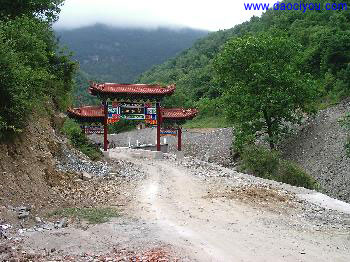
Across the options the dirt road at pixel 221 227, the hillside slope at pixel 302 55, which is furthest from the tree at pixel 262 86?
the dirt road at pixel 221 227

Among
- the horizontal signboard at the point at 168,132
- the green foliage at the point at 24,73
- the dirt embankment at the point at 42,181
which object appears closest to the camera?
the dirt embankment at the point at 42,181

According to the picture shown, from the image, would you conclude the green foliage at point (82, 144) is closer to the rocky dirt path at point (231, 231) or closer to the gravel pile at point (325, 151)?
the rocky dirt path at point (231, 231)

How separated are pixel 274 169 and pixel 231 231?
37.8ft

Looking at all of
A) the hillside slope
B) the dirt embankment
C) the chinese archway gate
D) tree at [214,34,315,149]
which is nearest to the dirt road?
the dirt embankment

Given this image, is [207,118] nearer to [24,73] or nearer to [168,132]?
[168,132]

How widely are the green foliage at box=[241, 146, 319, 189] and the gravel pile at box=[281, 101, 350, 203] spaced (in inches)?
107

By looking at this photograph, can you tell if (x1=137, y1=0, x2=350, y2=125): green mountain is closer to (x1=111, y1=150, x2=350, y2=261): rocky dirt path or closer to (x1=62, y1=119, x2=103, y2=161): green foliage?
(x1=62, y1=119, x2=103, y2=161): green foliage

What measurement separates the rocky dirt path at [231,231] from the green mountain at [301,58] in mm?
20651

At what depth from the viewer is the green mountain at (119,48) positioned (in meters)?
119

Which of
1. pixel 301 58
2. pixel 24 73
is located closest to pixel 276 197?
pixel 24 73

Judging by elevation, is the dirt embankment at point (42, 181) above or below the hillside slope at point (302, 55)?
below

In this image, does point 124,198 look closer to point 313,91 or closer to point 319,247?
point 319,247

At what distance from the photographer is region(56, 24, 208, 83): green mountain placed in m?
119

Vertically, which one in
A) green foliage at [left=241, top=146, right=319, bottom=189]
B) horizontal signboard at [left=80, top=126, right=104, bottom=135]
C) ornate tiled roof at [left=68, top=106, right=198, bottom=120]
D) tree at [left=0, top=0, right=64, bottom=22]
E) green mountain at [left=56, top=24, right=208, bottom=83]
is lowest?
green foliage at [left=241, top=146, right=319, bottom=189]
